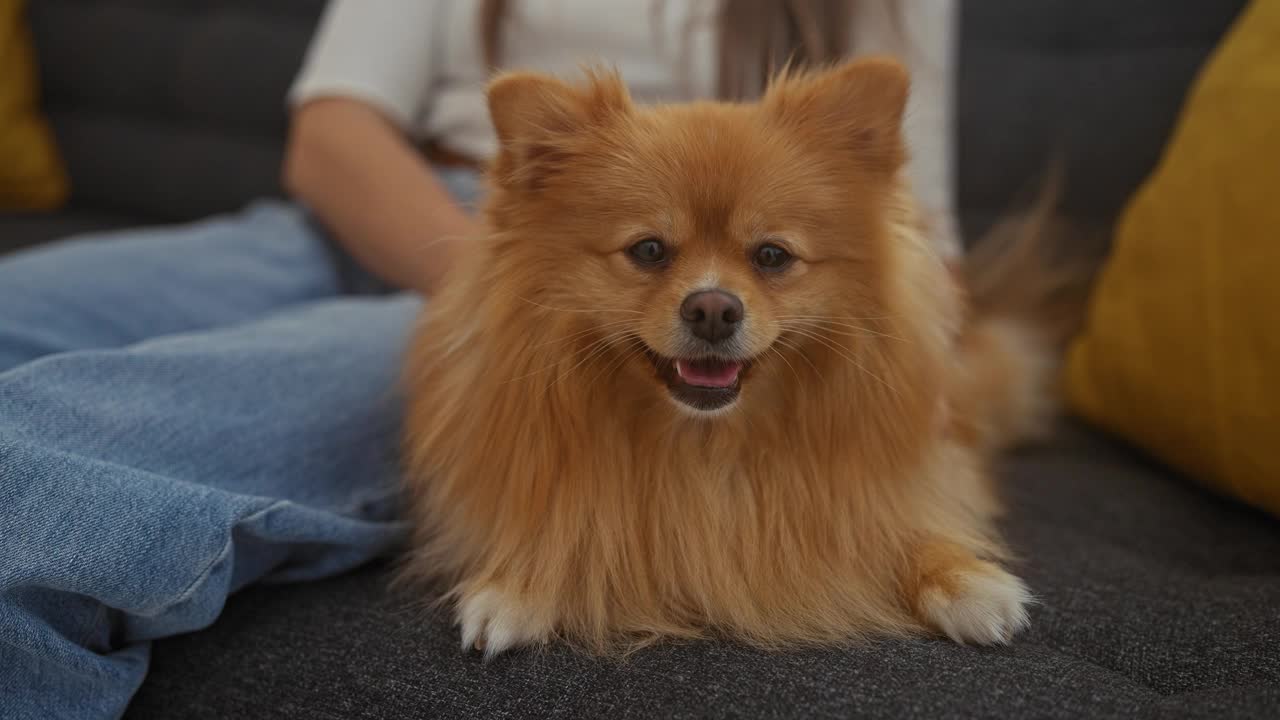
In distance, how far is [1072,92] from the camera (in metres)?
2.18

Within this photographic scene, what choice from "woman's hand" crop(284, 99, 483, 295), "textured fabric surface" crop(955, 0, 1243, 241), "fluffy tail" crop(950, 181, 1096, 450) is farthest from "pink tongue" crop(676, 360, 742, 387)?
"textured fabric surface" crop(955, 0, 1243, 241)

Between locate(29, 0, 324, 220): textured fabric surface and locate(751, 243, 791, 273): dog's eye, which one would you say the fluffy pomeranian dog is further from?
locate(29, 0, 324, 220): textured fabric surface

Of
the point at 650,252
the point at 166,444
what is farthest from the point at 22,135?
the point at 650,252

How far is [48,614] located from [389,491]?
0.47 metres

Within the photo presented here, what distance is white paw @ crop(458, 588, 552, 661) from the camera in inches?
44.9

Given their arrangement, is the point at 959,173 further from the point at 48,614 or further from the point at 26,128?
the point at 26,128

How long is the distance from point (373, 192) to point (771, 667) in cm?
113

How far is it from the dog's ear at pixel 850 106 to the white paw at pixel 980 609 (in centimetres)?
52

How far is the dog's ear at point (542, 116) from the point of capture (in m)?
1.17

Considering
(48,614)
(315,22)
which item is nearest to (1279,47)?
(48,614)

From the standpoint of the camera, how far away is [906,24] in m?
1.91

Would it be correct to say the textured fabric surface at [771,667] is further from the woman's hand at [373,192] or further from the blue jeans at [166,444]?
the woman's hand at [373,192]

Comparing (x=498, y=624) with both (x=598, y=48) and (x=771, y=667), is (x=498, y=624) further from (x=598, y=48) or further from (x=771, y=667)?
(x=598, y=48)

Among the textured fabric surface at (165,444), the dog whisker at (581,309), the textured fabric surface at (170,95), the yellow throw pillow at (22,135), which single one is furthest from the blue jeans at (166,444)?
the yellow throw pillow at (22,135)
